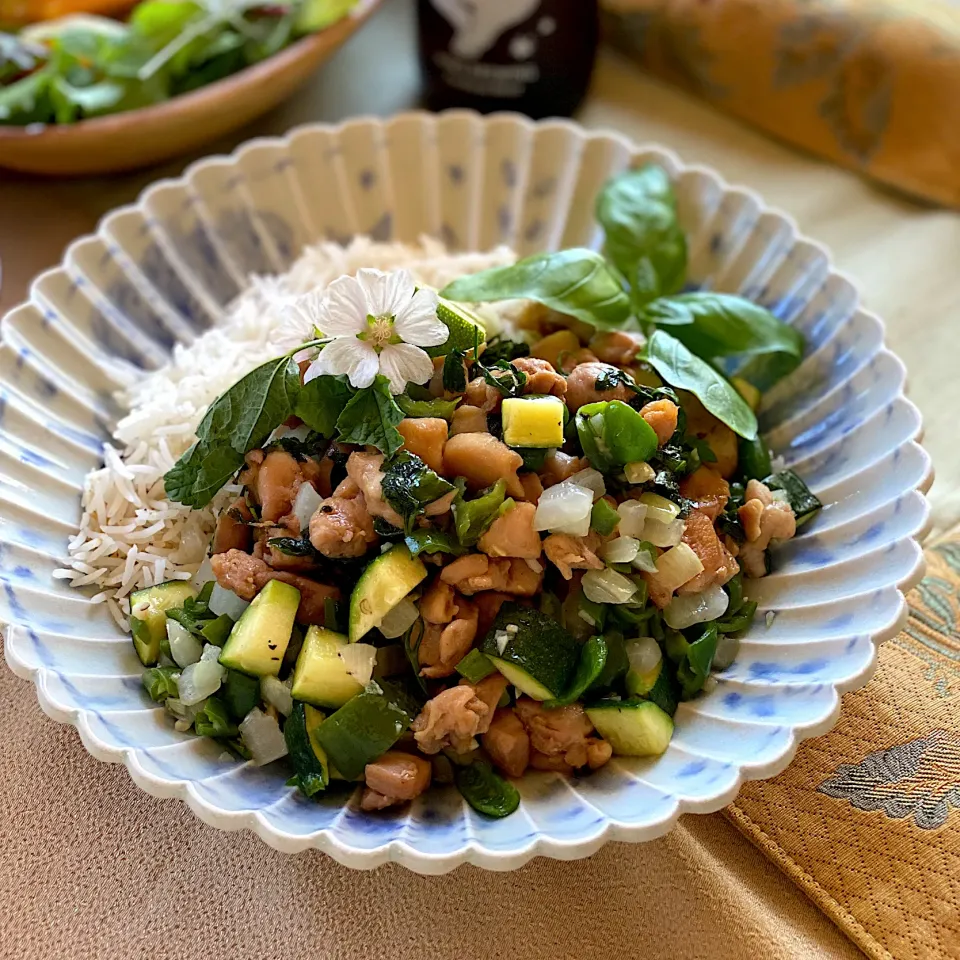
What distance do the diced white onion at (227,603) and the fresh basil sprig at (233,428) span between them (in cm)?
24

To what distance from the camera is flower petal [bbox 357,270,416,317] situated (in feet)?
6.67

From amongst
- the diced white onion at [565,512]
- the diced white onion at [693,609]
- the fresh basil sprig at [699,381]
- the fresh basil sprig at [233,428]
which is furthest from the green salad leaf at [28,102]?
the diced white onion at [693,609]

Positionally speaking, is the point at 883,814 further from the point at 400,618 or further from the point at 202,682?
the point at 202,682

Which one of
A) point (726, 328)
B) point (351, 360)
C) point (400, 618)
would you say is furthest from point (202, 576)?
point (726, 328)

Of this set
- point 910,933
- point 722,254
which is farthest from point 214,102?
point 910,933

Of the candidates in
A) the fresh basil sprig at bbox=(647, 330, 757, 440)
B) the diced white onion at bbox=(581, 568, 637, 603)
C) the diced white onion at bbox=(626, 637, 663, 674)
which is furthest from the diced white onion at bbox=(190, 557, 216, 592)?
the fresh basil sprig at bbox=(647, 330, 757, 440)

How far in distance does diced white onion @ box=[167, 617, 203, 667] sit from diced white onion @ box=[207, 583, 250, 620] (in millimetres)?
76

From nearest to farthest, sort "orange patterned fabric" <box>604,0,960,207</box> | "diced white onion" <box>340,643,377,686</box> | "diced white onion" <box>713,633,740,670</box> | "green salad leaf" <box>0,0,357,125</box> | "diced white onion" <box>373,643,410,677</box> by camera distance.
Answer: "diced white onion" <box>340,643,377,686</box>
"diced white onion" <box>373,643,410,677</box>
"diced white onion" <box>713,633,740,670</box>
"green salad leaf" <box>0,0,357,125</box>
"orange patterned fabric" <box>604,0,960,207</box>

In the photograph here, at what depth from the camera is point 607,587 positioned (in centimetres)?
203

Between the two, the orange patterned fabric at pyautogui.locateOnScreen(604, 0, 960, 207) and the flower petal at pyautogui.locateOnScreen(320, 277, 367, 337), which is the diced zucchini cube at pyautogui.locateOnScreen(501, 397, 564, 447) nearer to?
the flower petal at pyautogui.locateOnScreen(320, 277, 367, 337)

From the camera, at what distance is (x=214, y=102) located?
331 centimetres

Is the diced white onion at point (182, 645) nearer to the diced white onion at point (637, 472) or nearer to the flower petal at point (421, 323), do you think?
the flower petal at point (421, 323)

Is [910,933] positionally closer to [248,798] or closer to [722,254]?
[248,798]

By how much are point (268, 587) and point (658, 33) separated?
3.25 meters
